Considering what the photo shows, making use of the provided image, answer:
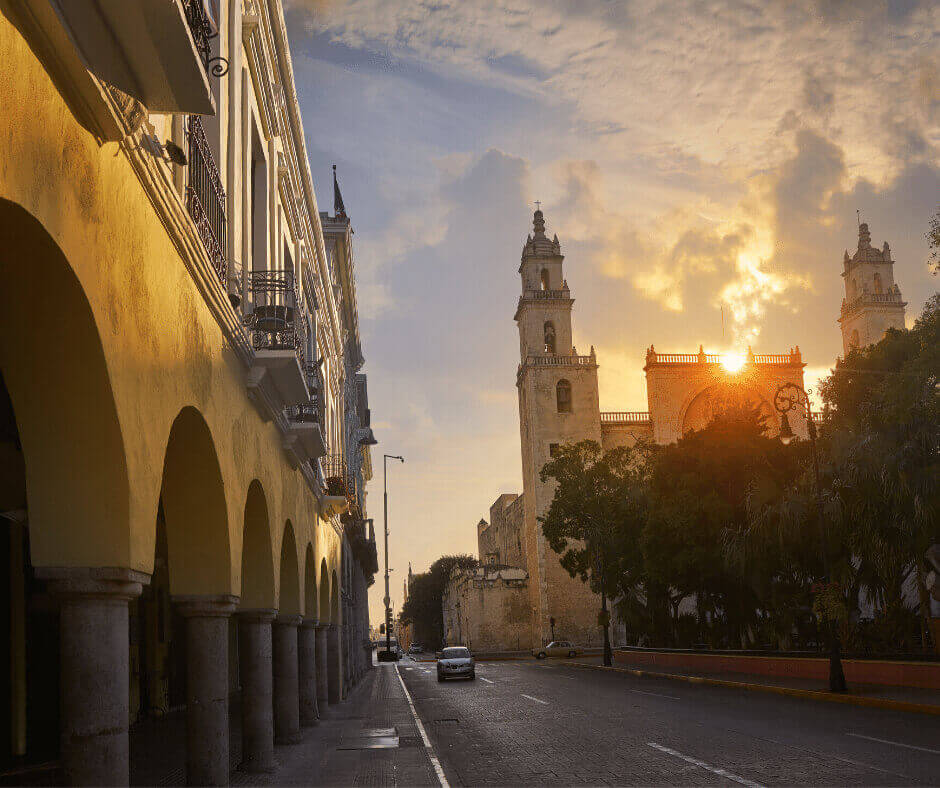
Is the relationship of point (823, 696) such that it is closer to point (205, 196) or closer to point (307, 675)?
point (307, 675)

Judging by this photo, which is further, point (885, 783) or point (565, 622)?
point (565, 622)

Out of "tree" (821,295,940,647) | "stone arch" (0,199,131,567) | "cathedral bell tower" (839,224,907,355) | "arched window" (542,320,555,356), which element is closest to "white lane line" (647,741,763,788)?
"stone arch" (0,199,131,567)

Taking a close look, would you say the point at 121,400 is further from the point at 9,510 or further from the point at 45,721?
the point at 45,721

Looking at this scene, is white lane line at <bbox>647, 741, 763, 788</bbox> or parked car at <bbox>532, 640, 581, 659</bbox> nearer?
white lane line at <bbox>647, 741, 763, 788</bbox>

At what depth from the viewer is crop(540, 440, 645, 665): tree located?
45.8m

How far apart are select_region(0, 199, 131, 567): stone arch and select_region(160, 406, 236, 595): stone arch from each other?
3.31m

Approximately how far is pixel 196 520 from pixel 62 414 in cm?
438

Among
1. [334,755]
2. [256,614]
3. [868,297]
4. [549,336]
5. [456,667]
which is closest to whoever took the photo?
[256,614]

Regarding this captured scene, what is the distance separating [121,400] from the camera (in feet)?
21.1

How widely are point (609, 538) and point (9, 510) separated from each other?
38191 mm

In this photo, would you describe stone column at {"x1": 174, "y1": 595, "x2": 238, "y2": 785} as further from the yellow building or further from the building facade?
the building facade

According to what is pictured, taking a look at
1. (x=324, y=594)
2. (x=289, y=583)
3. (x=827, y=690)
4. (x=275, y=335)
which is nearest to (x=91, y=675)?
(x=275, y=335)

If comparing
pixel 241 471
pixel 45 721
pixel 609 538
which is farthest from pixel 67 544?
pixel 609 538

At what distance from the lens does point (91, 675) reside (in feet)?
20.7
